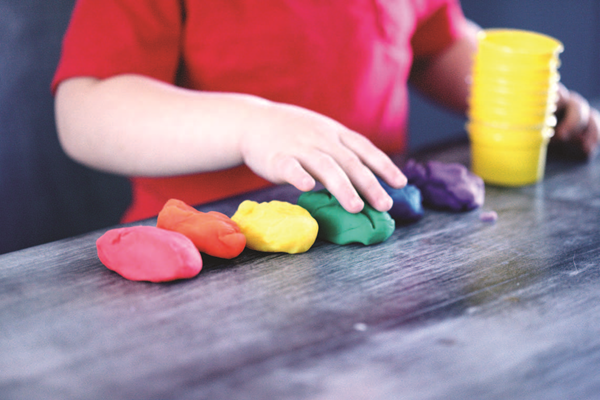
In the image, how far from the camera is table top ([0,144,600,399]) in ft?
1.14

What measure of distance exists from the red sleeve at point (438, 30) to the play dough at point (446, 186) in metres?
0.42

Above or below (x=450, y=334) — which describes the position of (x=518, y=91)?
above

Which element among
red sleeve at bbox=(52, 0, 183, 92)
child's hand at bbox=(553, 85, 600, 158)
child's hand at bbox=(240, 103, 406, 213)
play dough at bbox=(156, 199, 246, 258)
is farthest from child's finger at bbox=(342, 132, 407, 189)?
child's hand at bbox=(553, 85, 600, 158)

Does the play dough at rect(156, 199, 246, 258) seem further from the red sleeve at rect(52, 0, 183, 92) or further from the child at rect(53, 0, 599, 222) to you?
the red sleeve at rect(52, 0, 183, 92)

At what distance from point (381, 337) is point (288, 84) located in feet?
1.65

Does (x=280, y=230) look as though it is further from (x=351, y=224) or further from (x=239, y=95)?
(x=239, y=95)

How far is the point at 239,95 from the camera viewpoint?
0.68m

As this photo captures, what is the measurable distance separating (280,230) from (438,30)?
658 millimetres

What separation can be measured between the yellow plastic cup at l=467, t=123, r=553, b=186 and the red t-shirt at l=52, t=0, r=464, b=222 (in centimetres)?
20

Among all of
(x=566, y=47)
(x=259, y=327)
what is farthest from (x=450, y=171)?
(x=566, y=47)

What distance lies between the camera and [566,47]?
7.51ft

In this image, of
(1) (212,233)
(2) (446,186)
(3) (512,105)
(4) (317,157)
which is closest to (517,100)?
(3) (512,105)

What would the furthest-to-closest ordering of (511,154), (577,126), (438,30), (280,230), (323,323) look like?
(438,30) < (577,126) < (511,154) < (280,230) < (323,323)

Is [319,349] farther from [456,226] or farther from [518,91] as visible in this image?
[518,91]
